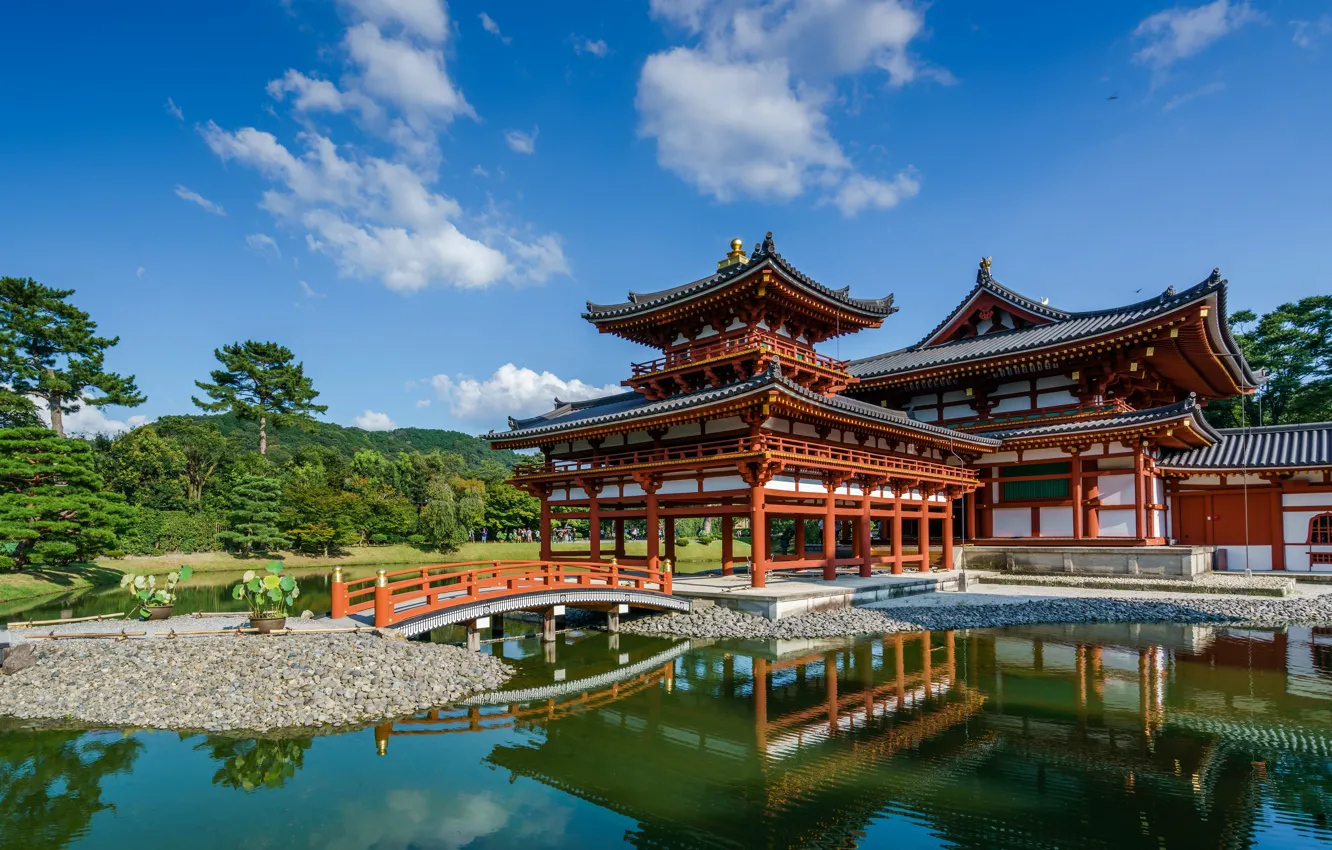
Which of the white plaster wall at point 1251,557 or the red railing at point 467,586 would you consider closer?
the red railing at point 467,586

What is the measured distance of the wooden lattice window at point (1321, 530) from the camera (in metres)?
26.7

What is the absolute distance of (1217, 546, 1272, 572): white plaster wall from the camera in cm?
2773

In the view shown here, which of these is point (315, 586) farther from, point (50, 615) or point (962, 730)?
point (962, 730)

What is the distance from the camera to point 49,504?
31016 millimetres

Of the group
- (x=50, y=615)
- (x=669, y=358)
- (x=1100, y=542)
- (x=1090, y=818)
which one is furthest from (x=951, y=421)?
(x=50, y=615)

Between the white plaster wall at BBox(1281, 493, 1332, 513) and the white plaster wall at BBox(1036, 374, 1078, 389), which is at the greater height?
the white plaster wall at BBox(1036, 374, 1078, 389)

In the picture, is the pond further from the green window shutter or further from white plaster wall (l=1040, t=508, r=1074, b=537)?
the green window shutter

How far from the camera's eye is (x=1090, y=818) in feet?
26.2

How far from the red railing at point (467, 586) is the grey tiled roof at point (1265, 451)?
22.5 meters

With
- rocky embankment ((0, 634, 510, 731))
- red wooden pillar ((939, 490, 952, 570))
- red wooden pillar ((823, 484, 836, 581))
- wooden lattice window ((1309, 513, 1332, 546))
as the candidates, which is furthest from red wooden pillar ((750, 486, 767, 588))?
wooden lattice window ((1309, 513, 1332, 546))

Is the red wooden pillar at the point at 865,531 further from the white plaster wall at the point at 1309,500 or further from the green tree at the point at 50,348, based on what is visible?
the green tree at the point at 50,348

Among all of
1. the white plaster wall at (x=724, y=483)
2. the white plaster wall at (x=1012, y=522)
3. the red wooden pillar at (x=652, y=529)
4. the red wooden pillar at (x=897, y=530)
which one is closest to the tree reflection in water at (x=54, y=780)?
the red wooden pillar at (x=652, y=529)

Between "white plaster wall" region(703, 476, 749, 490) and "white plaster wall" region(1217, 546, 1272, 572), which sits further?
"white plaster wall" region(1217, 546, 1272, 572)

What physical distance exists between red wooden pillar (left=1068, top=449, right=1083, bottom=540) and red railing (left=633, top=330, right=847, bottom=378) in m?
9.27
